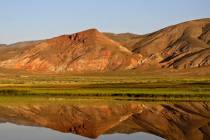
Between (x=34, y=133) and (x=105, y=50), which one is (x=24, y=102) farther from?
(x=105, y=50)

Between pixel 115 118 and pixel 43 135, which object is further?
pixel 115 118

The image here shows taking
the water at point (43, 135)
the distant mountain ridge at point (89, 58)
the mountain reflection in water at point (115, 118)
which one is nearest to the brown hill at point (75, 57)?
the distant mountain ridge at point (89, 58)

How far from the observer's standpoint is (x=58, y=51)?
19012 cm

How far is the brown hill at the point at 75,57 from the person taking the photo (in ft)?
589

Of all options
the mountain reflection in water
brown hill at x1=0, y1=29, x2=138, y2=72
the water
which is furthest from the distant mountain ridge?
the water

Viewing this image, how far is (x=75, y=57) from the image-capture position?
18538cm

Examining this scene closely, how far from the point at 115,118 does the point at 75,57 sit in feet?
493

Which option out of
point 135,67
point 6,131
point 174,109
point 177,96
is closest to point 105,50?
point 135,67

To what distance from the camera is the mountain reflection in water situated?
91.9ft

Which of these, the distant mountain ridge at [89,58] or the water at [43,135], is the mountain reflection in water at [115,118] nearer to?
the water at [43,135]

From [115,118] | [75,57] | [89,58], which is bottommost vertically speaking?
[115,118]

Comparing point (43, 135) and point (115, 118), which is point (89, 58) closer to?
point (115, 118)

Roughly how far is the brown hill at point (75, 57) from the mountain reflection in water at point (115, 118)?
132 metres

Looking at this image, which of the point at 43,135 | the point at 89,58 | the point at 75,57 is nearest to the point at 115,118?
the point at 43,135
